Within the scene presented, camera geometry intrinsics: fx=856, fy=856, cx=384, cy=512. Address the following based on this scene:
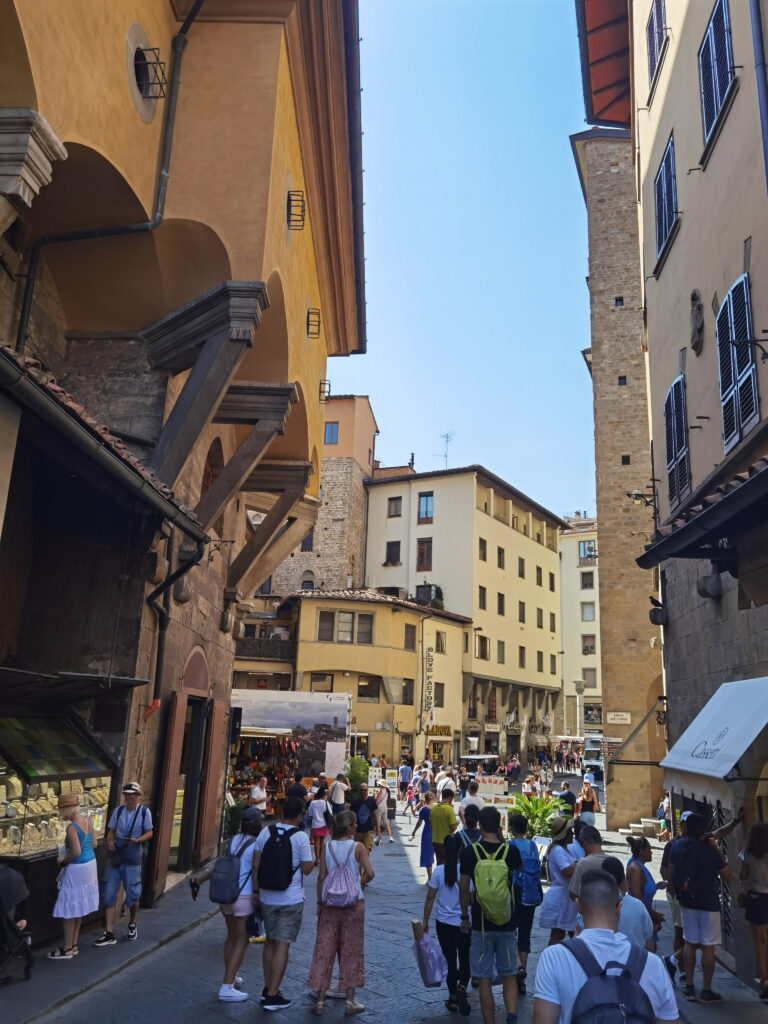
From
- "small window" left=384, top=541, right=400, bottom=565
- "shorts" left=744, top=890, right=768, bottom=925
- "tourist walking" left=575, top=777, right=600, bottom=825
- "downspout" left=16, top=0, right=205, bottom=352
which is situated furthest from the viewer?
"small window" left=384, top=541, right=400, bottom=565

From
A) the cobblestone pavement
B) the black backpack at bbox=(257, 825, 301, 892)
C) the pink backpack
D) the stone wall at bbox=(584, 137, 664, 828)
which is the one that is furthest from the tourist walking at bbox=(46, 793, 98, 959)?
the stone wall at bbox=(584, 137, 664, 828)

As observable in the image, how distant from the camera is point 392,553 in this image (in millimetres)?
49281

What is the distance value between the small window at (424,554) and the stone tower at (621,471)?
1935cm

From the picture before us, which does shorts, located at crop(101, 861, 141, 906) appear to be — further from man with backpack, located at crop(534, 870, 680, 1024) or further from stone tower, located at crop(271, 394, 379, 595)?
stone tower, located at crop(271, 394, 379, 595)

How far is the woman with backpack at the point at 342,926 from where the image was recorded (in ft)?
22.0

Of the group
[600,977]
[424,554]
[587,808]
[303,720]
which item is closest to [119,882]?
[587,808]

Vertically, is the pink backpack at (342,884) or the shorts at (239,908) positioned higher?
the pink backpack at (342,884)

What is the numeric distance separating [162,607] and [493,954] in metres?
6.01

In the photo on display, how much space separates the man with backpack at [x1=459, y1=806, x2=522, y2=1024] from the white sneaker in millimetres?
1935

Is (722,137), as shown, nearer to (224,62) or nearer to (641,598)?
(224,62)

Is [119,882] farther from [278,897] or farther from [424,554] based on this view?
[424,554]

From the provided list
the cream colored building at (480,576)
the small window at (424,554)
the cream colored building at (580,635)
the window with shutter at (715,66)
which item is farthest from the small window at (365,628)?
the window with shutter at (715,66)

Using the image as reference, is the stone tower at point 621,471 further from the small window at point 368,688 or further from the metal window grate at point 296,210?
the small window at point 368,688

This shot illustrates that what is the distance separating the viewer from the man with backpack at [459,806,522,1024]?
20.1ft
